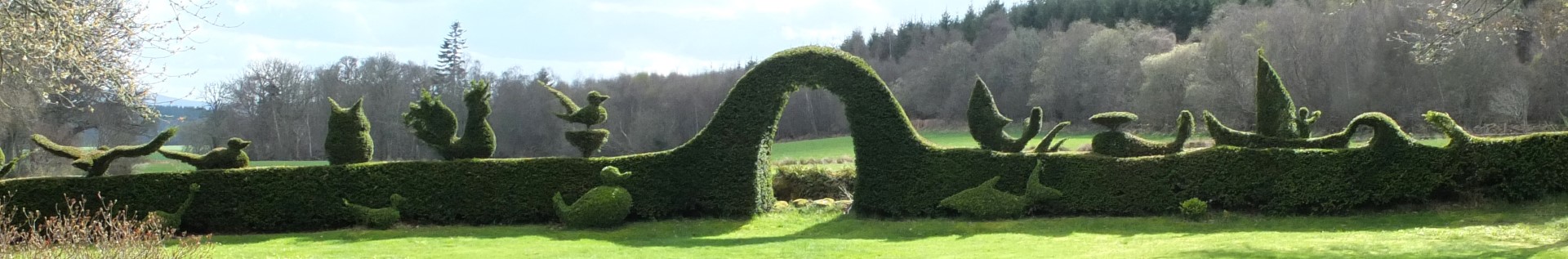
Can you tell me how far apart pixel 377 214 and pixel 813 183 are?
888cm

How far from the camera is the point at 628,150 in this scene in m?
56.1

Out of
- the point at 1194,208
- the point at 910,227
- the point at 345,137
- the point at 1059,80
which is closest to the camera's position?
the point at 1194,208

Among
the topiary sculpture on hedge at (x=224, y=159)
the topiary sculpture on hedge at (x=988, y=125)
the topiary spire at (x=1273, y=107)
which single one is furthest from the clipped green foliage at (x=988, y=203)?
the topiary sculpture on hedge at (x=224, y=159)

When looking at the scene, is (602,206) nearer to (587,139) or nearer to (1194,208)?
(587,139)

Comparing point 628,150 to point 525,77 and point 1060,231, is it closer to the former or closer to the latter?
point 525,77

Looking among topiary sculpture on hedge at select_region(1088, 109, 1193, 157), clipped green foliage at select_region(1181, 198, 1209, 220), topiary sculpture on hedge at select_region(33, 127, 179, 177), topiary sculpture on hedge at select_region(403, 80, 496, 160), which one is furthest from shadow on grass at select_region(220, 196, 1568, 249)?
topiary sculpture on hedge at select_region(33, 127, 179, 177)

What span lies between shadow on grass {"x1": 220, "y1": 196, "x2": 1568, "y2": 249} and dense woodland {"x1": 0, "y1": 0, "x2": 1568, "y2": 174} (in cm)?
245

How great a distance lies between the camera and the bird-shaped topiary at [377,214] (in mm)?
15969

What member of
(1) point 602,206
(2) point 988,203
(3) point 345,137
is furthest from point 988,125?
(3) point 345,137

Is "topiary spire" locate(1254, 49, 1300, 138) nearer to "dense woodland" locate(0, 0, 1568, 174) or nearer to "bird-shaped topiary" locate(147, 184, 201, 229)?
"dense woodland" locate(0, 0, 1568, 174)

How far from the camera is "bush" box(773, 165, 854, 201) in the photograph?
21.1 m

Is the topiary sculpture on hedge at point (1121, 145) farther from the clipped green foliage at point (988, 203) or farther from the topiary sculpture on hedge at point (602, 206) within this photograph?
the topiary sculpture on hedge at point (602, 206)

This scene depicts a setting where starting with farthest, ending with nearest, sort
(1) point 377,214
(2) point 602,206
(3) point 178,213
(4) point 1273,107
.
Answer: (1) point 377,214
(3) point 178,213
(2) point 602,206
(4) point 1273,107

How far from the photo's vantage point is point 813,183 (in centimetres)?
2133
